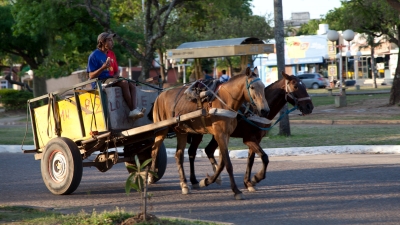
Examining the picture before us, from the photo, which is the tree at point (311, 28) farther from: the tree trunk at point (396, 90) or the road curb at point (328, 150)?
the road curb at point (328, 150)

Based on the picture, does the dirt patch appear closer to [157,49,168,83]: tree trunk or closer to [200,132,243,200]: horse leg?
[157,49,168,83]: tree trunk

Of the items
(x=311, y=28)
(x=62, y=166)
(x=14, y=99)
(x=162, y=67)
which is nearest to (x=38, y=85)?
(x=14, y=99)

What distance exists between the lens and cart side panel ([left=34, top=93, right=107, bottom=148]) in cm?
949

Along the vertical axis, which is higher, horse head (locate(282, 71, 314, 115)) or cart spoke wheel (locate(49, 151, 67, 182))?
horse head (locate(282, 71, 314, 115))

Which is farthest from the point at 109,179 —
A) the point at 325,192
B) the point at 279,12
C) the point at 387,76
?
the point at 387,76

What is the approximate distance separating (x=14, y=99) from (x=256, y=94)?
34.8 metres

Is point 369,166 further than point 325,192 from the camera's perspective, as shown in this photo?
Yes

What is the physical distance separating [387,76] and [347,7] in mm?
38007

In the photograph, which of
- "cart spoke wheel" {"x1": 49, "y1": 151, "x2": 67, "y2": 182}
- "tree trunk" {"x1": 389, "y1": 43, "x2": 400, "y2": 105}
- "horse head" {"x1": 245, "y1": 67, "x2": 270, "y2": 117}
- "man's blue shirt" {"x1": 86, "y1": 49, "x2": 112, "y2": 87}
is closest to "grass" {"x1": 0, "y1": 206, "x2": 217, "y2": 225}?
"cart spoke wheel" {"x1": 49, "y1": 151, "x2": 67, "y2": 182}

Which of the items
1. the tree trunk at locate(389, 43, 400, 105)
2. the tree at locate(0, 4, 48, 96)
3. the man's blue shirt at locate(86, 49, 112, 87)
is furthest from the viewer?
the tree at locate(0, 4, 48, 96)

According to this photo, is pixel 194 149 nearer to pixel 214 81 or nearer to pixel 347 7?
pixel 214 81

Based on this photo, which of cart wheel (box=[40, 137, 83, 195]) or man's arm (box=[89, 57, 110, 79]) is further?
cart wheel (box=[40, 137, 83, 195])

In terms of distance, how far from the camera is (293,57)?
71250mm

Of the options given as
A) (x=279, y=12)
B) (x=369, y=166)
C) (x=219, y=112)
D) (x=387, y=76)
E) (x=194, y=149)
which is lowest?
(x=387, y=76)
